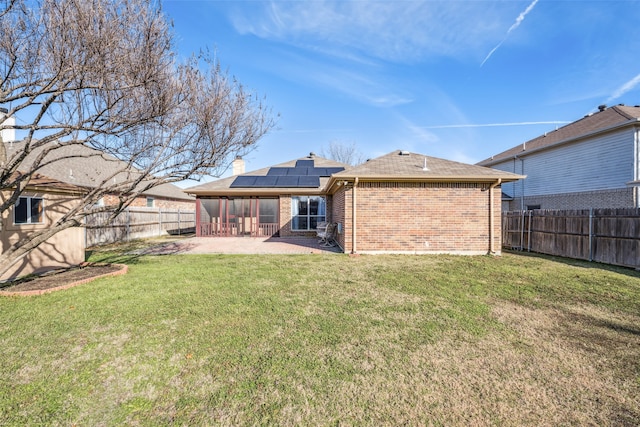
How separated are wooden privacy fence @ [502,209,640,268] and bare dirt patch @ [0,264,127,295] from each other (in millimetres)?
13272

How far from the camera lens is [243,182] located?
1570 centimetres

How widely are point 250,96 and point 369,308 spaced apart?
6.20 metres

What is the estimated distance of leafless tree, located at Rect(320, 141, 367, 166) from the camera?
38031 millimetres

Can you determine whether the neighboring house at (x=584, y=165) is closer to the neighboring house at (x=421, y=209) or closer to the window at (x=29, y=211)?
the neighboring house at (x=421, y=209)

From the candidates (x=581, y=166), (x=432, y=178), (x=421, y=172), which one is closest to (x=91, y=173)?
(x=421, y=172)

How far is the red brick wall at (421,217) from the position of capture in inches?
373

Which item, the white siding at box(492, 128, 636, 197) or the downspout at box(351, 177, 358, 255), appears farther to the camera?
the white siding at box(492, 128, 636, 197)

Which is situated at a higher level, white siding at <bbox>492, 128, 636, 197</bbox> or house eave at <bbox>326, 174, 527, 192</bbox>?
white siding at <bbox>492, 128, 636, 197</bbox>

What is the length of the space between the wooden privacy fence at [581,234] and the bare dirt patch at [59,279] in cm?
1327

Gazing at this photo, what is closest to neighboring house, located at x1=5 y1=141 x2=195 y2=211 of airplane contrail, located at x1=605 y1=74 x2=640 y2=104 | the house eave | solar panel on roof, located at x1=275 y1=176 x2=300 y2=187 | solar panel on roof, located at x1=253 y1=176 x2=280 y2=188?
solar panel on roof, located at x1=253 y1=176 x2=280 y2=188

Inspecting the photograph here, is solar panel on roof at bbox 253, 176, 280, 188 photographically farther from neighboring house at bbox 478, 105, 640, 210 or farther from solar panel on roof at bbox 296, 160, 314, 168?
neighboring house at bbox 478, 105, 640, 210

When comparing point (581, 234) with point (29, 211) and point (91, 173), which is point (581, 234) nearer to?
point (29, 211)

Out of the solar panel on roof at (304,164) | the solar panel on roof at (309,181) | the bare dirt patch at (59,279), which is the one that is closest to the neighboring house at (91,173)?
the bare dirt patch at (59,279)

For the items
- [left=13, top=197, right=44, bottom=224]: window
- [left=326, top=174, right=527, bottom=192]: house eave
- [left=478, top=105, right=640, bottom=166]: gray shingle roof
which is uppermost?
[left=478, top=105, right=640, bottom=166]: gray shingle roof
